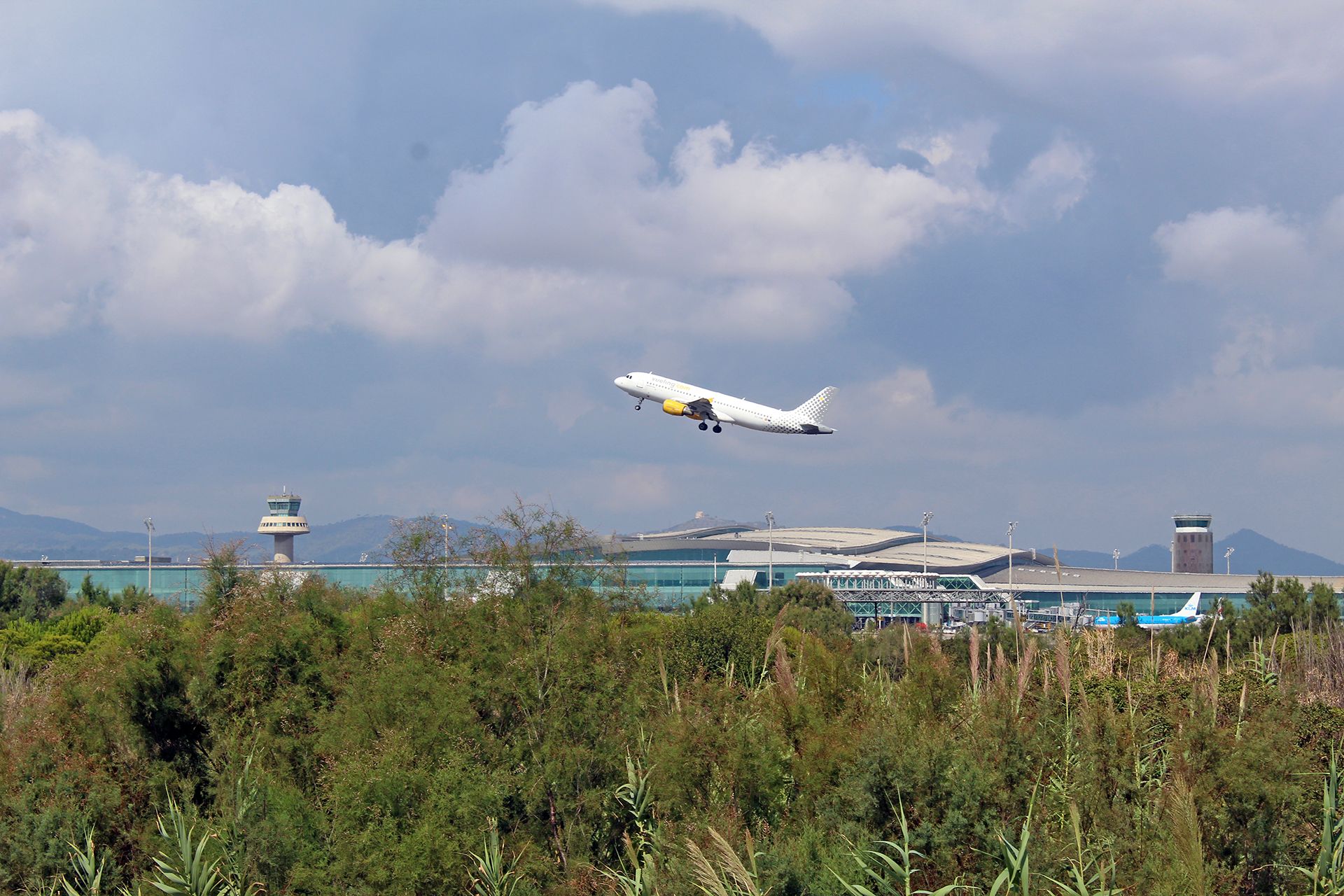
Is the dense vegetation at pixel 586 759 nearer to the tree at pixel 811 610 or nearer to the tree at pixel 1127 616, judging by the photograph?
the tree at pixel 811 610

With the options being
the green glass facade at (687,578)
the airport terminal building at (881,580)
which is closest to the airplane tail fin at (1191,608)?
the green glass facade at (687,578)

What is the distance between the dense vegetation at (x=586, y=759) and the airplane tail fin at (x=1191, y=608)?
127403mm

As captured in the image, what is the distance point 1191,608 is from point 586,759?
504 feet

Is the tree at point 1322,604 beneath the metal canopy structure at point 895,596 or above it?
above

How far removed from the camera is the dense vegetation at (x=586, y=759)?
69.9ft

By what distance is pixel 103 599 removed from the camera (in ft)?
337

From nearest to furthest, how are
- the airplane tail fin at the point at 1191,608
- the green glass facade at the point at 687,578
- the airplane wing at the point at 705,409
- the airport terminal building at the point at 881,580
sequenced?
1. the airplane wing at the point at 705,409
2. the airport terminal building at the point at 881,580
3. the airplane tail fin at the point at 1191,608
4. the green glass facade at the point at 687,578

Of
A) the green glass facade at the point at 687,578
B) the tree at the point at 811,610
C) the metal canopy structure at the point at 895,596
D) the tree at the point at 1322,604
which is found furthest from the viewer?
the green glass facade at the point at 687,578

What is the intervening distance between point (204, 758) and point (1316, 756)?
2668cm

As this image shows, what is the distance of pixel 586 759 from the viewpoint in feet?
91.9

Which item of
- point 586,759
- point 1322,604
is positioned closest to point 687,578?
point 1322,604

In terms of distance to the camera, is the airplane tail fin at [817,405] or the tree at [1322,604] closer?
the tree at [1322,604]

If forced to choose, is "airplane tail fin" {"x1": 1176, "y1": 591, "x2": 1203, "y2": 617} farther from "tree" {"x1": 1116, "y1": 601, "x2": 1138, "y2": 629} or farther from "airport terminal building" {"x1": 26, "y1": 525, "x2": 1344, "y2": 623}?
"tree" {"x1": 1116, "y1": 601, "x2": 1138, "y2": 629}

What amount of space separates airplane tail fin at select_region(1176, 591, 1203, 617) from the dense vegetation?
418ft
